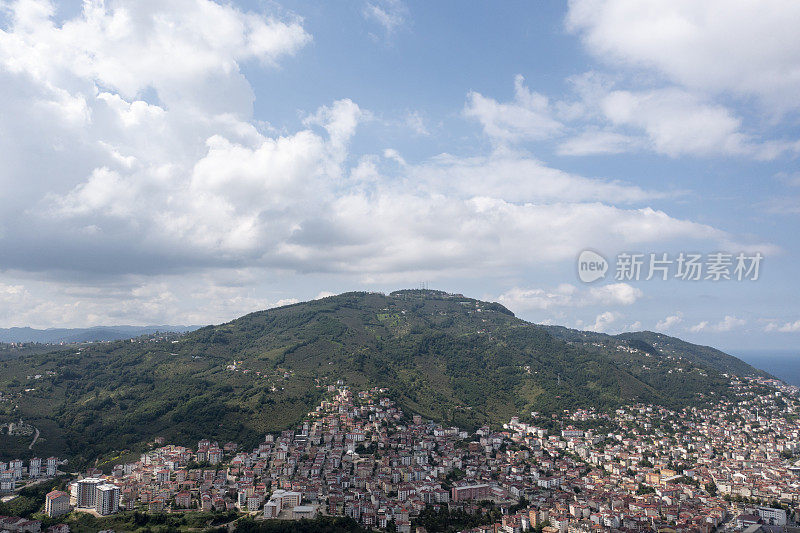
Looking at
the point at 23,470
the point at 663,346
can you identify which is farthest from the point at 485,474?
the point at 663,346

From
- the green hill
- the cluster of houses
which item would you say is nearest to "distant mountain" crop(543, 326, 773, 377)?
the green hill

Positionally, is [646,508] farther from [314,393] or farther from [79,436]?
[79,436]

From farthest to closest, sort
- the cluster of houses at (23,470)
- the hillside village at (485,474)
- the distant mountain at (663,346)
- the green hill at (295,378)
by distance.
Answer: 1. the distant mountain at (663,346)
2. the green hill at (295,378)
3. the cluster of houses at (23,470)
4. the hillside village at (485,474)

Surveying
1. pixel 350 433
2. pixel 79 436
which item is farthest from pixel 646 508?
pixel 79 436

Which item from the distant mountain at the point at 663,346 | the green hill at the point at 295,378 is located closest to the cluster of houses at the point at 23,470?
the green hill at the point at 295,378

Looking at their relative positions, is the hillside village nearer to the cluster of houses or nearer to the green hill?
the cluster of houses

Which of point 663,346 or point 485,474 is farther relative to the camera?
point 663,346

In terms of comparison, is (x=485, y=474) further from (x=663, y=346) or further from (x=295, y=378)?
(x=663, y=346)

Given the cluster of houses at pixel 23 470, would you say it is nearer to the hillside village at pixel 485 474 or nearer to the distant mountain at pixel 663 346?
the hillside village at pixel 485 474
